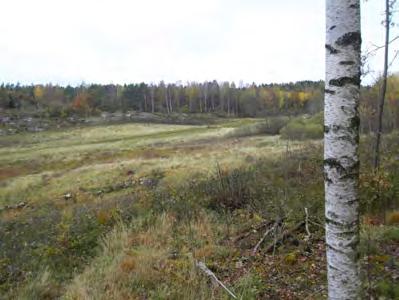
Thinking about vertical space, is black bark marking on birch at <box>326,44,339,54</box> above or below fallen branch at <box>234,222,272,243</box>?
above

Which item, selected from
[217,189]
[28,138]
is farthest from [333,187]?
[28,138]

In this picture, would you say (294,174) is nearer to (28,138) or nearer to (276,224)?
(276,224)

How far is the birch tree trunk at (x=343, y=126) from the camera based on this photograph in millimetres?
2789

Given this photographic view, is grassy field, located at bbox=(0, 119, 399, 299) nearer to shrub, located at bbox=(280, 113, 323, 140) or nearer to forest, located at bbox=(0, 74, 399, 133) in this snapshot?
shrub, located at bbox=(280, 113, 323, 140)

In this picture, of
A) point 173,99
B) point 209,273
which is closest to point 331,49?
point 209,273

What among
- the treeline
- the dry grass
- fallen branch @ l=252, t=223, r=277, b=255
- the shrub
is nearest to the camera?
the dry grass

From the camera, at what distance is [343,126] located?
281 cm

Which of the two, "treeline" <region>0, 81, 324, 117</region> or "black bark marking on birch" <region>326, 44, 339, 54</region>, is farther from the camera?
"treeline" <region>0, 81, 324, 117</region>

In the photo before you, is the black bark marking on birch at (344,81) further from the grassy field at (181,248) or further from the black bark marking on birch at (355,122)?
the grassy field at (181,248)

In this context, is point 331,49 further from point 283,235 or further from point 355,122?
point 283,235

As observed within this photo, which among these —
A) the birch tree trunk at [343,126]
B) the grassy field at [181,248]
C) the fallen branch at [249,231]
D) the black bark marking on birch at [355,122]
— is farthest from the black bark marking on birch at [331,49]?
the fallen branch at [249,231]

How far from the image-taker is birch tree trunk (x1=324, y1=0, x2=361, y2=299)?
2789 millimetres

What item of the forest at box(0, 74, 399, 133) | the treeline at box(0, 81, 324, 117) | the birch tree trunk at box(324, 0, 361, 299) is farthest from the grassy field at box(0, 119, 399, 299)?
the treeline at box(0, 81, 324, 117)

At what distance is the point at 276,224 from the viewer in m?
6.77
